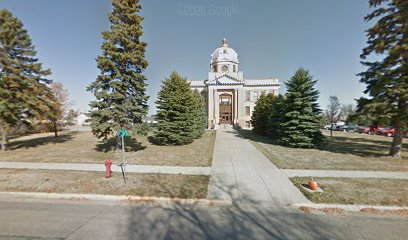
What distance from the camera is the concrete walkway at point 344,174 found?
7898 mm

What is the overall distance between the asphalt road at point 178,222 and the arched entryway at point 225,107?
142 ft

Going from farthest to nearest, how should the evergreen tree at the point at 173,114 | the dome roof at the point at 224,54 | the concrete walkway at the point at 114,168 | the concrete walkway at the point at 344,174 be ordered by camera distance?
the dome roof at the point at 224,54, the evergreen tree at the point at 173,114, the concrete walkway at the point at 114,168, the concrete walkway at the point at 344,174

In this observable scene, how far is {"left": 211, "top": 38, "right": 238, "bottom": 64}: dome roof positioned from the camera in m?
51.6

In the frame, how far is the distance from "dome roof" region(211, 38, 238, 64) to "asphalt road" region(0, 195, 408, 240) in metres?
50.2

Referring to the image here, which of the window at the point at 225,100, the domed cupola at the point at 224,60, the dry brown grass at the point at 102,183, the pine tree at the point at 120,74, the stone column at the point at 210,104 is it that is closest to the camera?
the dry brown grass at the point at 102,183

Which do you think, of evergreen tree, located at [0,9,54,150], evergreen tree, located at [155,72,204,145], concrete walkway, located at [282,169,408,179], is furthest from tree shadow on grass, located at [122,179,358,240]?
evergreen tree, located at [0,9,54,150]

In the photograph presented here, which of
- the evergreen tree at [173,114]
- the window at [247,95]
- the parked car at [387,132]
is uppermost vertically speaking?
the window at [247,95]

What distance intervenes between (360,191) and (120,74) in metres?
12.7

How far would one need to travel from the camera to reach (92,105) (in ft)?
36.5

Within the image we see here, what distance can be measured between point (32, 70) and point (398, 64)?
25.0 m

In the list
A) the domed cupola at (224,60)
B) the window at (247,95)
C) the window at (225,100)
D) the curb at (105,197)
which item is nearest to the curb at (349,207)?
the curb at (105,197)

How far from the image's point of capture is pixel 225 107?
160 feet

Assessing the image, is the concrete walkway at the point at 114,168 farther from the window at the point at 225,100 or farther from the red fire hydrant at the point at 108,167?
the window at the point at 225,100

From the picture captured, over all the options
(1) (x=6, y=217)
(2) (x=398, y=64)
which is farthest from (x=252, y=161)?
(2) (x=398, y=64)
